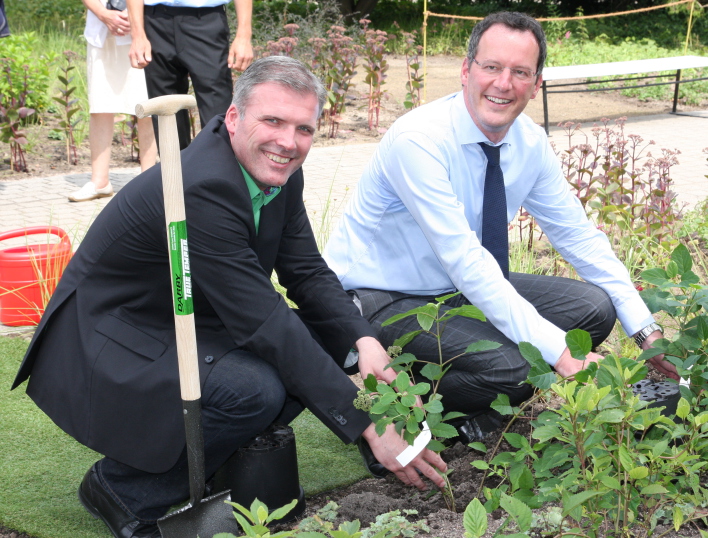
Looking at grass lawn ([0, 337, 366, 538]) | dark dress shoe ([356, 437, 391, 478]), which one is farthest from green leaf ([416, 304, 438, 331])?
grass lawn ([0, 337, 366, 538])

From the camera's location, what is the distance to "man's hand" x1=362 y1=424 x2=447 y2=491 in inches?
93.6

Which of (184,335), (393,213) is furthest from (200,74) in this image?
(184,335)

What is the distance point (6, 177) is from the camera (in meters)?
6.80

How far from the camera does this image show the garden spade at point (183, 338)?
208 cm

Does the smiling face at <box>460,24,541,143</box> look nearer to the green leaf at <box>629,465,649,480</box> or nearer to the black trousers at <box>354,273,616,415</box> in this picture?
the black trousers at <box>354,273,616,415</box>

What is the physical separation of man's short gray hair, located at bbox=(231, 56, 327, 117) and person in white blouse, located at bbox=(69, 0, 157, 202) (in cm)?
357

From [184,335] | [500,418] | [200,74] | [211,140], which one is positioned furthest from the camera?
[200,74]

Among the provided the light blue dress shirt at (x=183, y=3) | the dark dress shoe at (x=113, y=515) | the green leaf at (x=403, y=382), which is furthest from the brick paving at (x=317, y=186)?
the green leaf at (x=403, y=382)

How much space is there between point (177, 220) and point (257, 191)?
494 mm

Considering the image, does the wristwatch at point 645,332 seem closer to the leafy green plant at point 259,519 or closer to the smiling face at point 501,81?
the smiling face at point 501,81

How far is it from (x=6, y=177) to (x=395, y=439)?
5.47m

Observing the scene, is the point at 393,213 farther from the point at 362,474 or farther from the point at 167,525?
the point at 167,525

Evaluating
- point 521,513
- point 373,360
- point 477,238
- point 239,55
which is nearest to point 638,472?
point 521,513

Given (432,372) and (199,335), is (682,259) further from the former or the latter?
(199,335)
